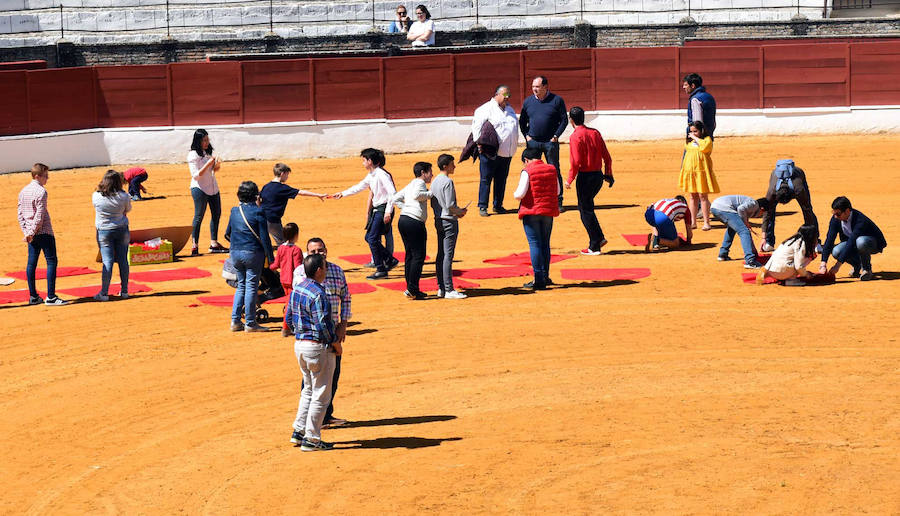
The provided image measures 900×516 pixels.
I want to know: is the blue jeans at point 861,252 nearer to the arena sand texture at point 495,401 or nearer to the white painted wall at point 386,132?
the arena sand texture at point 495,401

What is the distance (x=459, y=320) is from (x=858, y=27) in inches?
905

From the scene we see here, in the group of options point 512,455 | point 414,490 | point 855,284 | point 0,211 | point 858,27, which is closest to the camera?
point 414,490

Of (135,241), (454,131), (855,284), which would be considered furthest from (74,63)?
(855,284)

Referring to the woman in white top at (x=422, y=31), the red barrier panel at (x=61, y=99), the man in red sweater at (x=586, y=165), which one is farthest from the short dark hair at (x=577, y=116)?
the woman in white top at (x=422, y=31)

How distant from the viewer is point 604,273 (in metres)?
18.5

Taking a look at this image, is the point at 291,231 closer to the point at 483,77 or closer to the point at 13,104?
the point at 13,104

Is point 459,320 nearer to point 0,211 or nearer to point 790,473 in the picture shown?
point 790,473

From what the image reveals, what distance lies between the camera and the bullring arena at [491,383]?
10156mm

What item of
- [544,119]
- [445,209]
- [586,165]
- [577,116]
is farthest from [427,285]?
[544,119]

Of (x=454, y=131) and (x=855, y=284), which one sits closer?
(x=855, y=284)

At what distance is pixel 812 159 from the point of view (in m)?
28.3

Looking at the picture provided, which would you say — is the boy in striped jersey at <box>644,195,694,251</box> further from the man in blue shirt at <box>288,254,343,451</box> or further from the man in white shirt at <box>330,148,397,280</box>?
the man in blue shirt at <box>288,254,343,451</box>

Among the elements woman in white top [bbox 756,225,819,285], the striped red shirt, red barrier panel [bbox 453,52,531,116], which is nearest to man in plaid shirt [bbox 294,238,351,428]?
woman in white top [bbox 756,225,819,285]

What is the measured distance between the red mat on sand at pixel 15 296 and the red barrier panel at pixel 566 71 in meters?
16.5
